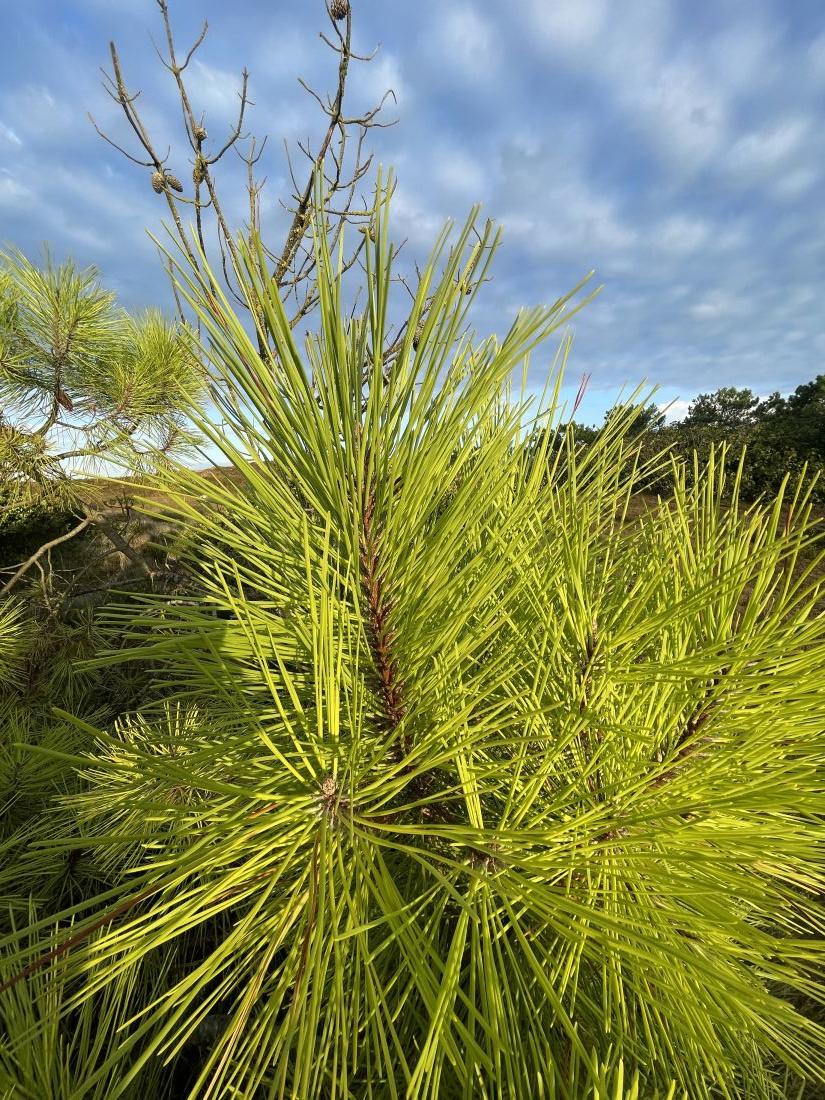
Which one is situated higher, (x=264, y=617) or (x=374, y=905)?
(x=264, y=617)

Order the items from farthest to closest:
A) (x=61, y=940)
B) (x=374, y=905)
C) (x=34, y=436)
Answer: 1. (x=34, y=436)
2. (x=374, y=905)
3. (x=61, y=940)

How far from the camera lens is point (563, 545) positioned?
0.36m

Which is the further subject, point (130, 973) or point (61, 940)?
point (130, 973)

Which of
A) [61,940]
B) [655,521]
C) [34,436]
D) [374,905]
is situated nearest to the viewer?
[61,940]

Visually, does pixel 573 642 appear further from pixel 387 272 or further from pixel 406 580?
pixel 387 272

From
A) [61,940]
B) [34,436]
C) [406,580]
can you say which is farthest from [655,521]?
[34,436]

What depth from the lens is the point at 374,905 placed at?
1.10 feet

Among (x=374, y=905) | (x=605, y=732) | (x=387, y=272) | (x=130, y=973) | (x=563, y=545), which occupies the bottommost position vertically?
(x=130, y=973)

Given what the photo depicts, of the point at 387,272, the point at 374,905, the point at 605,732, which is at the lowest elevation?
the point at 374,905

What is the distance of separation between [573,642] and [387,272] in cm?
30

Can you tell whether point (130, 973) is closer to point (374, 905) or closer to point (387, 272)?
point (374, 905)

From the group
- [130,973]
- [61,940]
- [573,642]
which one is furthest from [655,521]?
[130,973]

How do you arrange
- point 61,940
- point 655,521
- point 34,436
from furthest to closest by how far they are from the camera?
point 34,436 < point 655,521 < point 61,940

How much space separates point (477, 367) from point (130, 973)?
659 millimetres
